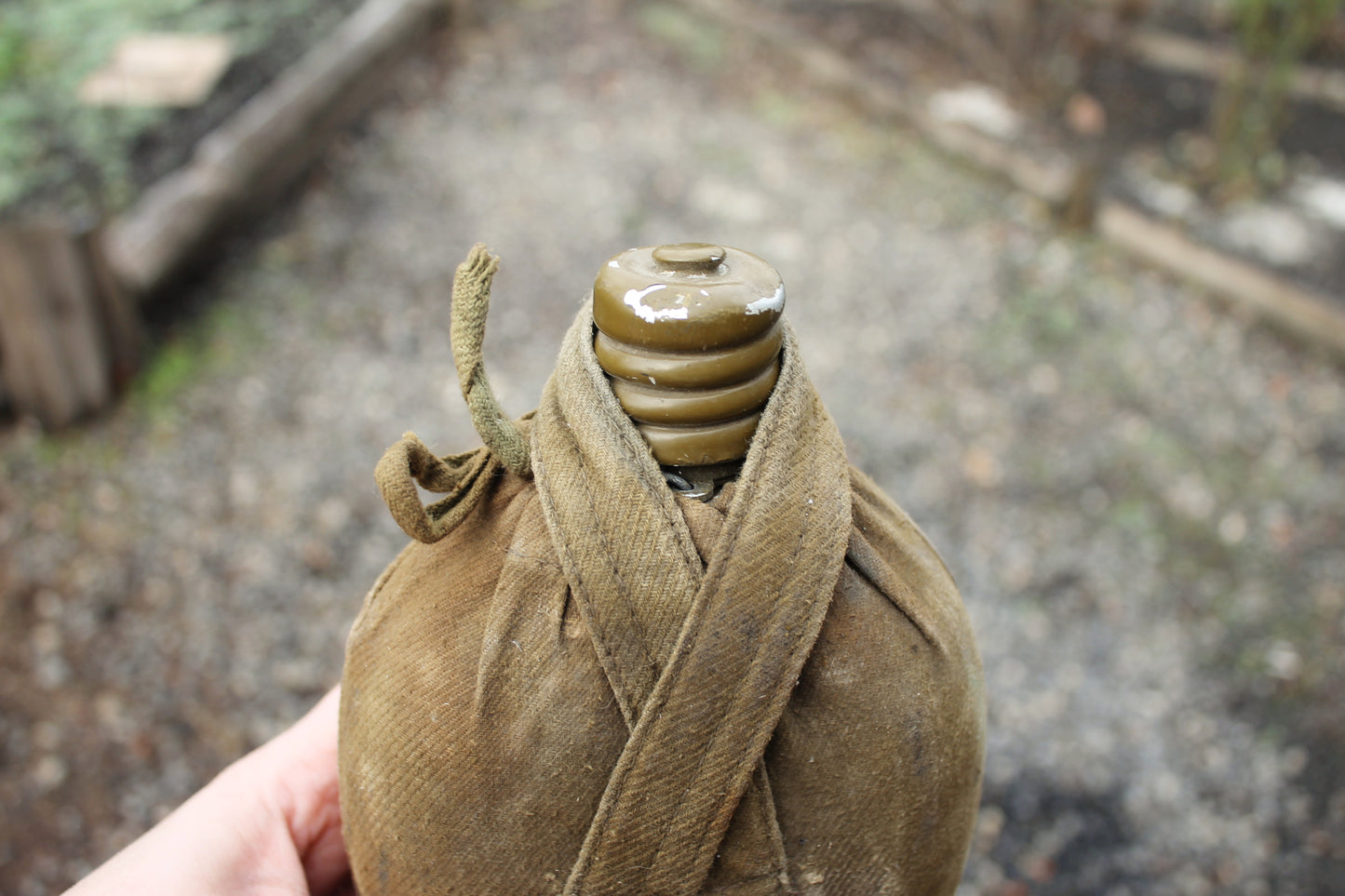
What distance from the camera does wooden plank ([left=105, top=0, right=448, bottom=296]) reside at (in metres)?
4.52

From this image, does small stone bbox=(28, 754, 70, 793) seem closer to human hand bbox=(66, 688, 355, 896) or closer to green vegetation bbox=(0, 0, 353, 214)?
human hand bbox=(66, 688, 355, 896)

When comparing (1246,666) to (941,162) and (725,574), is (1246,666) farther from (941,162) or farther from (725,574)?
(941,162)

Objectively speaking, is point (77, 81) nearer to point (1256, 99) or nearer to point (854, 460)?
point (854, 460)

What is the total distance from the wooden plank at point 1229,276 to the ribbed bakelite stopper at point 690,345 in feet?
15.0

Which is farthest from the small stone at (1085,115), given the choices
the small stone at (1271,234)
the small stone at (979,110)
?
the small stone at (1271,234)

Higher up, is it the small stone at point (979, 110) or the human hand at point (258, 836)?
the human hand at point (258, 836)

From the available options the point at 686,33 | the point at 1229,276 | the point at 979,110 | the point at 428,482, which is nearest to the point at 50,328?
the point at 428,482

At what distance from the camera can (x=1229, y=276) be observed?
4969 mm

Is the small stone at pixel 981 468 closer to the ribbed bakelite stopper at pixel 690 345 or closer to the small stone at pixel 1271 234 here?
the small stone at pixel 1271 234

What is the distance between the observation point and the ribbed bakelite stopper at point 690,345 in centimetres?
115

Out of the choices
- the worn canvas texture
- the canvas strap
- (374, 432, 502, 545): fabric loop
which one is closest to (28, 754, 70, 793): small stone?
the worn canvas texture

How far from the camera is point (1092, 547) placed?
3865 millimetres

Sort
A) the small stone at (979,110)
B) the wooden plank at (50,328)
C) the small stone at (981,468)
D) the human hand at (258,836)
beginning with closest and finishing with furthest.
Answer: the human hand at (258,836) → the wooden plank at (50,328) → the small stone at (981,468) → the small stone at (979,110)

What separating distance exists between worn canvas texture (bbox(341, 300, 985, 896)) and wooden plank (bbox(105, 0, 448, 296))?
3682 mm
